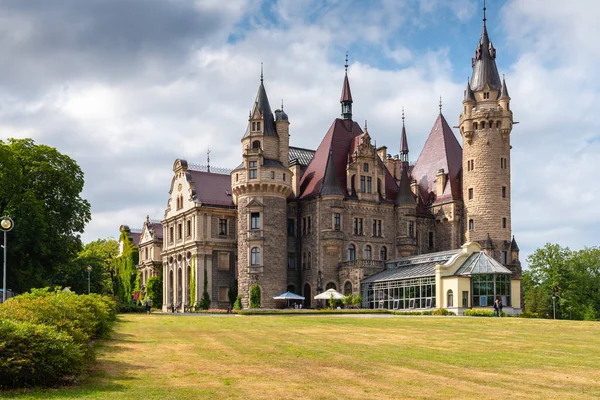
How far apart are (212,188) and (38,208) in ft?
81.5

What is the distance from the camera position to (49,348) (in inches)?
543

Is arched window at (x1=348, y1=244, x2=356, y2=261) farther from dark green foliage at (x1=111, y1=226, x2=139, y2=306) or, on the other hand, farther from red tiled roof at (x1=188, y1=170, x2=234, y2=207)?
dark green foliage at (x1=111, y1=226, x2=139, y2=306)

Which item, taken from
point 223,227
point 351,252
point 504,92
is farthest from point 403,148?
point 223,227

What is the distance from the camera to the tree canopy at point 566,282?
8456 centimetres

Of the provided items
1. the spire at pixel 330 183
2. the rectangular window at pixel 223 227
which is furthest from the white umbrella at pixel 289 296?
the rectangular window at pixel 223 227

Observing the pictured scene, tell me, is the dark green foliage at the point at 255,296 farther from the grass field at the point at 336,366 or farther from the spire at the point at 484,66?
the grass field at the point at 336,366

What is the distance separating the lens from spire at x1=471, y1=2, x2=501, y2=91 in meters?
70.0

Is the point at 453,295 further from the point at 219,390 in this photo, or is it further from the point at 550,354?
the point at 219,390

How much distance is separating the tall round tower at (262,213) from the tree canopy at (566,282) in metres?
34.0

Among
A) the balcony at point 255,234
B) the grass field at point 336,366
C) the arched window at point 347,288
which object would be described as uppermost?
the balcony at point 255,234

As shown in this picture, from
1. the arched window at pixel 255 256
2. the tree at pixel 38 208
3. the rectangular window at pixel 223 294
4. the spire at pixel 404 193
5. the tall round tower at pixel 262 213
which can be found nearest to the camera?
the tree at pixel 38 208

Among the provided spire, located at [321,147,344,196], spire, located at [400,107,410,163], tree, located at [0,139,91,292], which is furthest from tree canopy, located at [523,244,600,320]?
tree, located at [0,139,91,292]

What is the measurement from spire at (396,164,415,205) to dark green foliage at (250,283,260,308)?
16158mm

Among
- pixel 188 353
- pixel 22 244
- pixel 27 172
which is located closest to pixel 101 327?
pixel 188 353
